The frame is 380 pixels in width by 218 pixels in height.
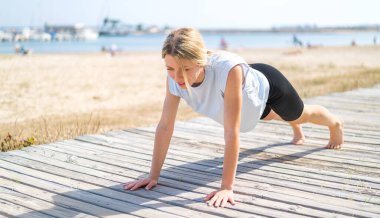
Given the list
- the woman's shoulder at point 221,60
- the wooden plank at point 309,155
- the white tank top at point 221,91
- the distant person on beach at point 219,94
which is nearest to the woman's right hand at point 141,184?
the distant person on beach at point 219,94

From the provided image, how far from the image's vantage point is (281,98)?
375 centimetres

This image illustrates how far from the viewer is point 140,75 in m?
20.2

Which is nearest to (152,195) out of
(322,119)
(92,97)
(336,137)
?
(322,119)

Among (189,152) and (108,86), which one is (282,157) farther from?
(108,86)

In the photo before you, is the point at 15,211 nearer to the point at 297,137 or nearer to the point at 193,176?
A: the point at 193,176

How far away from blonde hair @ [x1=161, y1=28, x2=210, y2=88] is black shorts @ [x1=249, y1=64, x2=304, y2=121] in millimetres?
964

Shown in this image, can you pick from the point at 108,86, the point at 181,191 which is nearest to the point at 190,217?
the point at 181,191

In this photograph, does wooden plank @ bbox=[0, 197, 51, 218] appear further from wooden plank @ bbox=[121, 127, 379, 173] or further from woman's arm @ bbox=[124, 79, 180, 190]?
wooden plank @ bbox=[121, 127, 379, 173]

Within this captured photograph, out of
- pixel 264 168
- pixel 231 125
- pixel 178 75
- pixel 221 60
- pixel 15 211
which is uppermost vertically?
pixel 221 60

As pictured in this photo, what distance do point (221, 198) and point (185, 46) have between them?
996 mm

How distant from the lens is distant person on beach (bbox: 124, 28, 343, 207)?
2.90 m

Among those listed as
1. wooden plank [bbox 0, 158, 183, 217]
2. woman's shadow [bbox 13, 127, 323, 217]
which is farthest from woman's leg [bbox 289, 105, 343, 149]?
wooden plank [bbox 0, 158, 183, 217]

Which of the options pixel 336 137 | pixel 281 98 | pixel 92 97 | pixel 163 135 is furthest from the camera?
pixel 92 97

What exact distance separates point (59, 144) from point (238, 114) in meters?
2.29
